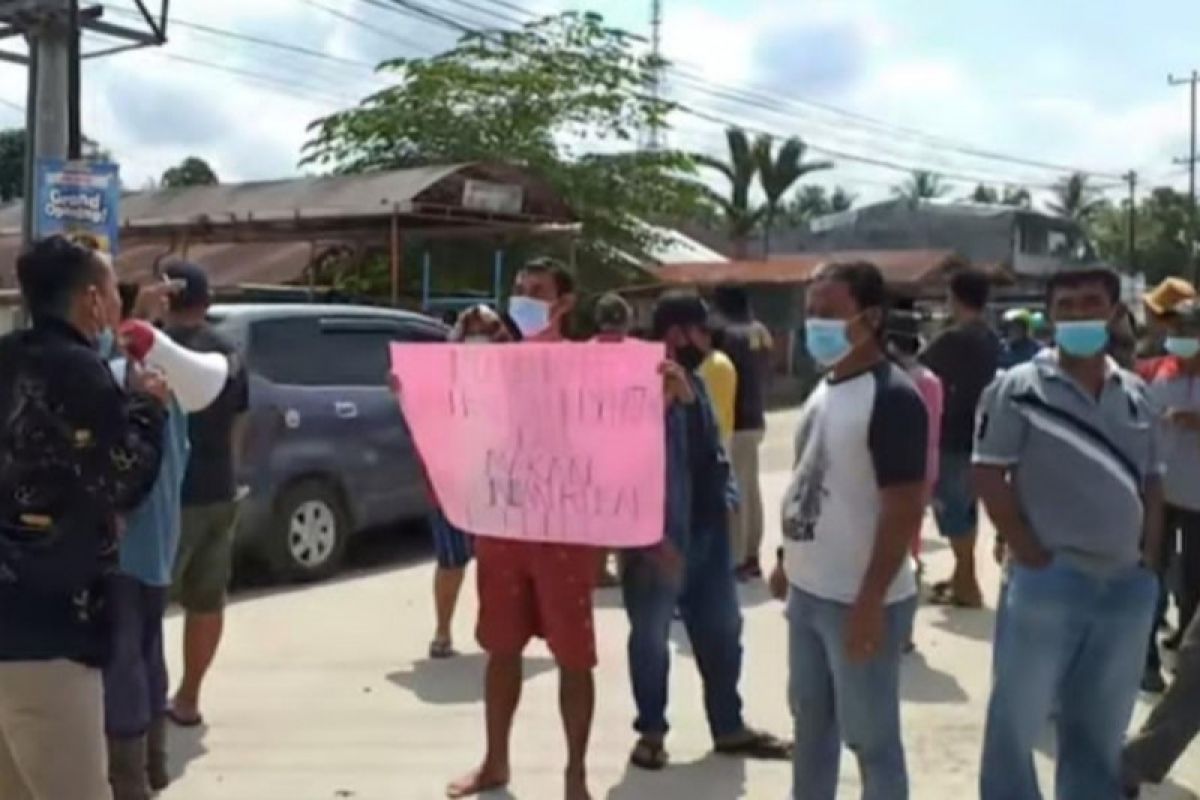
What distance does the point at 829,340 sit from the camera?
385 centimetres

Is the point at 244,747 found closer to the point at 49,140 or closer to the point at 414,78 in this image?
the point at 49,140

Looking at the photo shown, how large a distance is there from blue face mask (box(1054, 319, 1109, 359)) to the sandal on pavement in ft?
6.55

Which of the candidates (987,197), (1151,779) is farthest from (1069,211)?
(1151,779)

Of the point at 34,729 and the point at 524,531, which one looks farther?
the point at 524,531

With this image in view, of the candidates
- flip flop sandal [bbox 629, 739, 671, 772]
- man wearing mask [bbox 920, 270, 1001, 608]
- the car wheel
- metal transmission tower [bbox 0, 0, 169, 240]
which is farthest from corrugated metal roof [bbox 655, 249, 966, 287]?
flip flop sandal [bbox 629, 739, 671, 772]

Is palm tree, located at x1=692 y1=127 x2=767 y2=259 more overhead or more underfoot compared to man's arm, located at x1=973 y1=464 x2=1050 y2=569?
more overhead

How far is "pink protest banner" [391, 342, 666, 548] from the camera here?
469 cm

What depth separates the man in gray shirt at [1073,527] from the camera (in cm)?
395

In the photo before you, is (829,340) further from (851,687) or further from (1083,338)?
(851,687)

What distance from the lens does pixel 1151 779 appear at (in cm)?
490

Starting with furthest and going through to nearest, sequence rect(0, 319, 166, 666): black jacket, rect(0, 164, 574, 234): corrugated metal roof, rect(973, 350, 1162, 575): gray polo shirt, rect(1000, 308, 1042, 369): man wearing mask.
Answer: rect(0, 164, 574, 234): corrugated metal roof
rect(1000, 308, 1042, 369): man wearing mask
rect(973, 350, 1162, 575): gray polo shirt
rect(0, 319, 166, 666): black jacket

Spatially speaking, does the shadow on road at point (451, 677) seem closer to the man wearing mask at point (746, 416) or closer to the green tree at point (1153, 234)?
the man wearing mask at point (746, 416)

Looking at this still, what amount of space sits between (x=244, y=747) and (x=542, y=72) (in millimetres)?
19685

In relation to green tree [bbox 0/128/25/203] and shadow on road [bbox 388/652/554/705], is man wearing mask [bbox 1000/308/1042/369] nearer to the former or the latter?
shadow on road [bbox 388/652/554/705]
